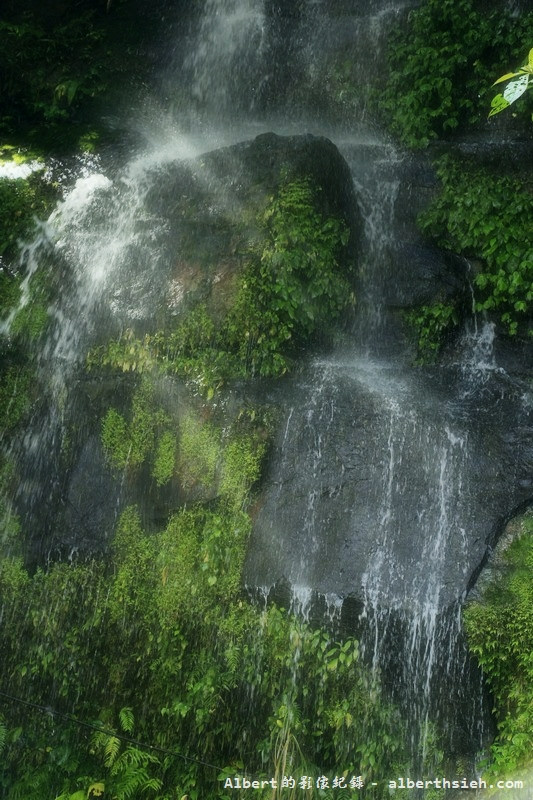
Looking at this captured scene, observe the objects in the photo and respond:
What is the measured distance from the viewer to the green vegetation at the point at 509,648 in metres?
5.28

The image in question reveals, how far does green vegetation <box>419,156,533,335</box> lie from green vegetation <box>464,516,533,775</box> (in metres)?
2.75

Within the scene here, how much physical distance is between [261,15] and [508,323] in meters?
7.11

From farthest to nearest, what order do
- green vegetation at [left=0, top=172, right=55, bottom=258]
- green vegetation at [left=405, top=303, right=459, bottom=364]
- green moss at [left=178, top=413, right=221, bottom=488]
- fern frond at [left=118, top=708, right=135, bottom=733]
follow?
green vegetation at [left=0, top=172, right=55, bottom=258]
green vegetation at [left=405, top=303, right=459, bottom=364]
green moss at [left=178, top=413, right=221, bottom=488]
fern frond at [left=118, top=708, right=135, bottom=733]

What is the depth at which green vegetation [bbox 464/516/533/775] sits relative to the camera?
528 centimetres

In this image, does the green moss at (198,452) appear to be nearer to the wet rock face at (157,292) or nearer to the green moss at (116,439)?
the wet rock face at (157,292)

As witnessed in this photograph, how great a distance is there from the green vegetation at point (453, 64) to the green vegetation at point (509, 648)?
18.9 feet

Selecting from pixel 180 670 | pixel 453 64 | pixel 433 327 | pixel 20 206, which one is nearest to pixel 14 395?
pixel 20 206

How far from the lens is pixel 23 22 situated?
1161 centimetres

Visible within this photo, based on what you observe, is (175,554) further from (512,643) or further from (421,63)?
(421,63)

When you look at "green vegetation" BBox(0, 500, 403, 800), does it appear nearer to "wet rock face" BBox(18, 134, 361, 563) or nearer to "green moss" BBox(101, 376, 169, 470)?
"wet rock face" BBox(18, 134, 361, 563)

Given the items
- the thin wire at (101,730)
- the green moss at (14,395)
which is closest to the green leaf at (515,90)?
the thin wire at (101,730)


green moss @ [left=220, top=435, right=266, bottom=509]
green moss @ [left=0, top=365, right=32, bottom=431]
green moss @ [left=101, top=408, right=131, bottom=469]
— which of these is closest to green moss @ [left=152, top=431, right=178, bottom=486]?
green moss @ [left=101, top=408, right=131, bottom=469]

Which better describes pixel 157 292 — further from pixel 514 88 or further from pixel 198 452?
pixel 514 88

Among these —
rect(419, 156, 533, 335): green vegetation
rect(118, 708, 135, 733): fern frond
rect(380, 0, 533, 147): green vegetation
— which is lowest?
rect(118, 708, 135, 733): fern frond
